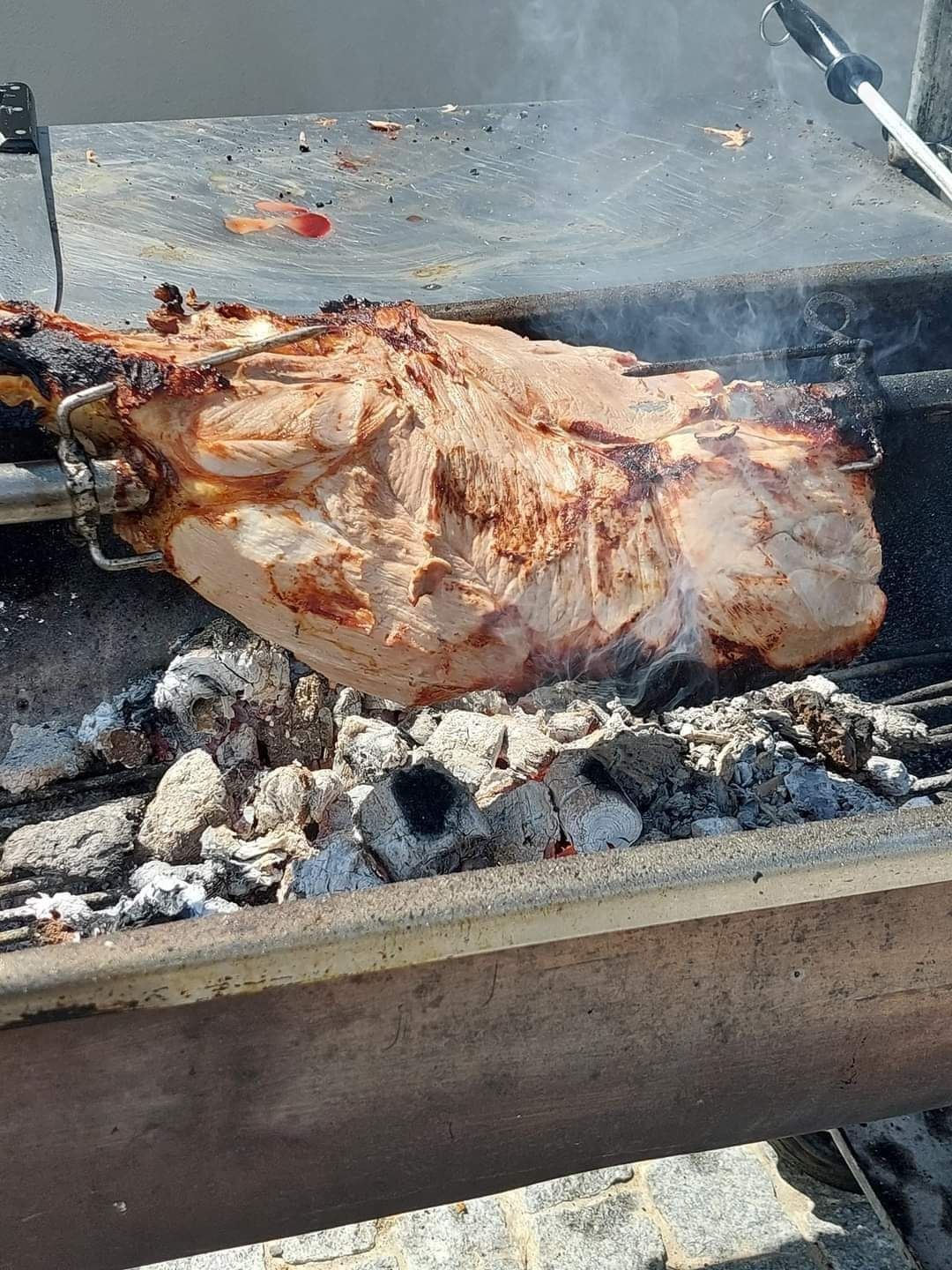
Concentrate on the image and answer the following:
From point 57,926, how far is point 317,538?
101cm

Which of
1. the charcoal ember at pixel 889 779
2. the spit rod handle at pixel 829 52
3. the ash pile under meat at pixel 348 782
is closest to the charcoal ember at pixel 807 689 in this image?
the ash pile under meat at pixel 348 782

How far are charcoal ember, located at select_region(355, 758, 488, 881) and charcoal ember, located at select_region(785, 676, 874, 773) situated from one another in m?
0.94

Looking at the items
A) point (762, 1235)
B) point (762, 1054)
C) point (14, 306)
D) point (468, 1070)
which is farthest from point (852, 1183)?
point (14, 306)

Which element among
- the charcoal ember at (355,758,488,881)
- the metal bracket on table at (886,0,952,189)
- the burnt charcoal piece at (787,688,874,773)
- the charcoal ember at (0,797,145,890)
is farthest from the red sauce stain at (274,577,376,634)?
the metal bracket on table at (886,0,952,189)

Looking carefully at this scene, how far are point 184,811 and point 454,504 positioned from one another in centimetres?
101

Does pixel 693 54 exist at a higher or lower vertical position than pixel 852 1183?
higher

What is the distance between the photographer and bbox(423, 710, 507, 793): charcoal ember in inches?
Result: 105

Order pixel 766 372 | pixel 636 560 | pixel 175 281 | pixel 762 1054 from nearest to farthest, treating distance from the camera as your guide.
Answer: pixel 762 1054
pixel 636 560
pixel 766 372
pixel 175 281

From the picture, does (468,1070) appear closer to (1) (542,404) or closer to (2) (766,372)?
(1) (542,404)

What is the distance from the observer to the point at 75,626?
2742 millimetres

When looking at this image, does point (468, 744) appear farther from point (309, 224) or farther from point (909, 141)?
point (309, 224)

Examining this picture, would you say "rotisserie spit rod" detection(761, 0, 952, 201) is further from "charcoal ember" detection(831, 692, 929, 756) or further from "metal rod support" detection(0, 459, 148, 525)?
"metal rod support" detection(0, 459, 148, 525)

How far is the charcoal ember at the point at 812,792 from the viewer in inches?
99.5

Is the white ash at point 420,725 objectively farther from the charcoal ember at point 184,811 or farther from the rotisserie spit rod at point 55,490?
the rotisserie spit rod at point 55,490
